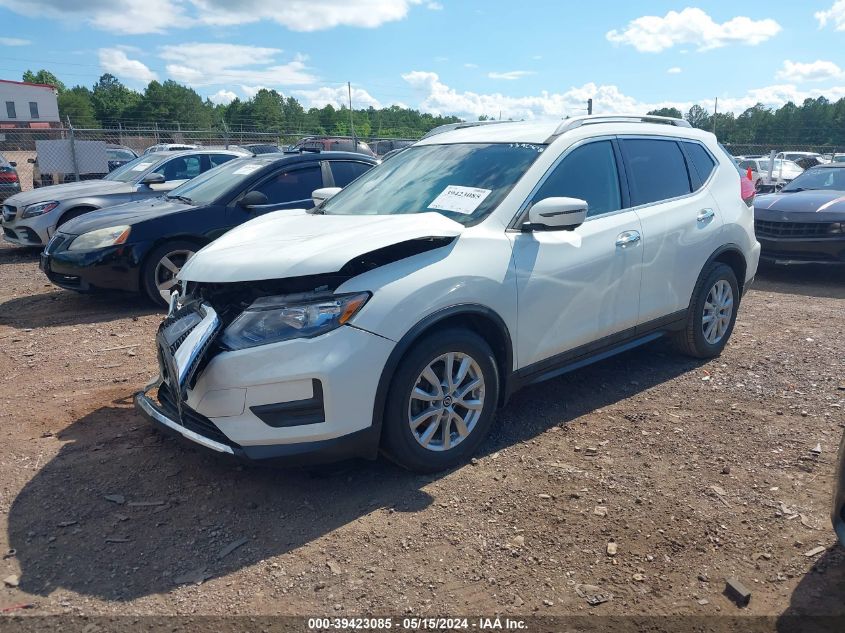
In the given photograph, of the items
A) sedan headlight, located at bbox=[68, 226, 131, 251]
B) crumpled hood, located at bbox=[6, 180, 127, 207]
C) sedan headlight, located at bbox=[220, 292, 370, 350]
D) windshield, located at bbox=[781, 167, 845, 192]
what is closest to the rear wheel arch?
sedan headlight, located at bbox=[220, 292, 370, 350]

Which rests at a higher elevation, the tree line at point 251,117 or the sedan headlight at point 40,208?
the tree line at point 251,117

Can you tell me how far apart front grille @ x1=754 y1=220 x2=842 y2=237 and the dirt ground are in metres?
4.47

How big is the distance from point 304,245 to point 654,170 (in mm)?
2751

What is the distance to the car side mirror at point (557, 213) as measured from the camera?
3719mm

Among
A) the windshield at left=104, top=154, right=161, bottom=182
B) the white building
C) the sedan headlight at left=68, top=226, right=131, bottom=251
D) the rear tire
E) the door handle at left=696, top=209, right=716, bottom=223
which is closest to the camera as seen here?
the door handle at left=696, top=209, right=716, bottom=223

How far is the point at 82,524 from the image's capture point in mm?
3230

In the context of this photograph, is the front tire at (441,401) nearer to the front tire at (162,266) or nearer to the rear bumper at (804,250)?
the front tire at (162,266)

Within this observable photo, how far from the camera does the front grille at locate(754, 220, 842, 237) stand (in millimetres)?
8641

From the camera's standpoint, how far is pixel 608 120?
15.4ft

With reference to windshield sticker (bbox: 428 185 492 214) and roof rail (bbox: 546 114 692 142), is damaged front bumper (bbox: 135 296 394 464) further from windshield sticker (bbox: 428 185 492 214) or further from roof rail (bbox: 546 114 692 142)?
roof rail (bbox: 546 114 692 142)

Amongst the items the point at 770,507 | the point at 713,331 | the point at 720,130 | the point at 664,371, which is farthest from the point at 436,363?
the point at 720,130

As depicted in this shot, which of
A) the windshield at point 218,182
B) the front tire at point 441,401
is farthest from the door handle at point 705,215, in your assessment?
the windshield at point 218,182

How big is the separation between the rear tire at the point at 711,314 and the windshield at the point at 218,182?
470 cm

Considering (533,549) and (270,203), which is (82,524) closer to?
(533,549)
